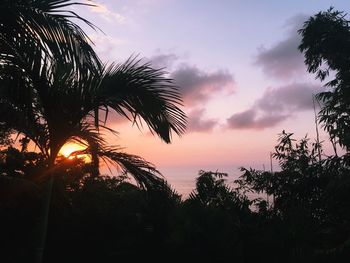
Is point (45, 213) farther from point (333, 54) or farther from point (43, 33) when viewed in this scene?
point (333, 54)

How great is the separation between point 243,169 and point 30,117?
10678 mm

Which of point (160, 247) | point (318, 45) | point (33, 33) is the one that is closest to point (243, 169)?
point (318, 45)

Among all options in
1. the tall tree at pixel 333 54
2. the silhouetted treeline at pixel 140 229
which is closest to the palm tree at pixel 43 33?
the silhouetted treeline at pixel 140 229

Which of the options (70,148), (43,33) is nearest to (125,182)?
(70,148)

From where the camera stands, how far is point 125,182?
37.1ft

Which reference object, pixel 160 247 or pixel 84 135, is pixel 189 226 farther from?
pixel 84 135

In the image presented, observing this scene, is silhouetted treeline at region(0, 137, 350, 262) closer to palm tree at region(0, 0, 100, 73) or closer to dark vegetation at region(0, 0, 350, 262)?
dark vegetation at region(0, 0, 350, 262)

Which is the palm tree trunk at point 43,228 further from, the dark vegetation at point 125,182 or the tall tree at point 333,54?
the tall tree at point 333,54

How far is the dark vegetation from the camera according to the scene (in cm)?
361

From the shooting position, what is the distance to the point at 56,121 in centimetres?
439

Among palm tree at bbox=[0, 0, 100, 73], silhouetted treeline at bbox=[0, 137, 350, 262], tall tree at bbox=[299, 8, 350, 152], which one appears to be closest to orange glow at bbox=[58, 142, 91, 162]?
palm tree at bbox=[0, 0, 100, 73]

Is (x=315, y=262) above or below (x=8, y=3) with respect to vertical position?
below

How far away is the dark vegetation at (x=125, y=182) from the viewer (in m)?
3.61

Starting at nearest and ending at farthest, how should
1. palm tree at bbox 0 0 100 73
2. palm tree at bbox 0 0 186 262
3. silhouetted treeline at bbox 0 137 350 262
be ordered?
palm tree at bbox 0 0 100 73 → palm tree at bbox 0 0 186 262 → silhouetted treeline at bbox 0 137 350 262
